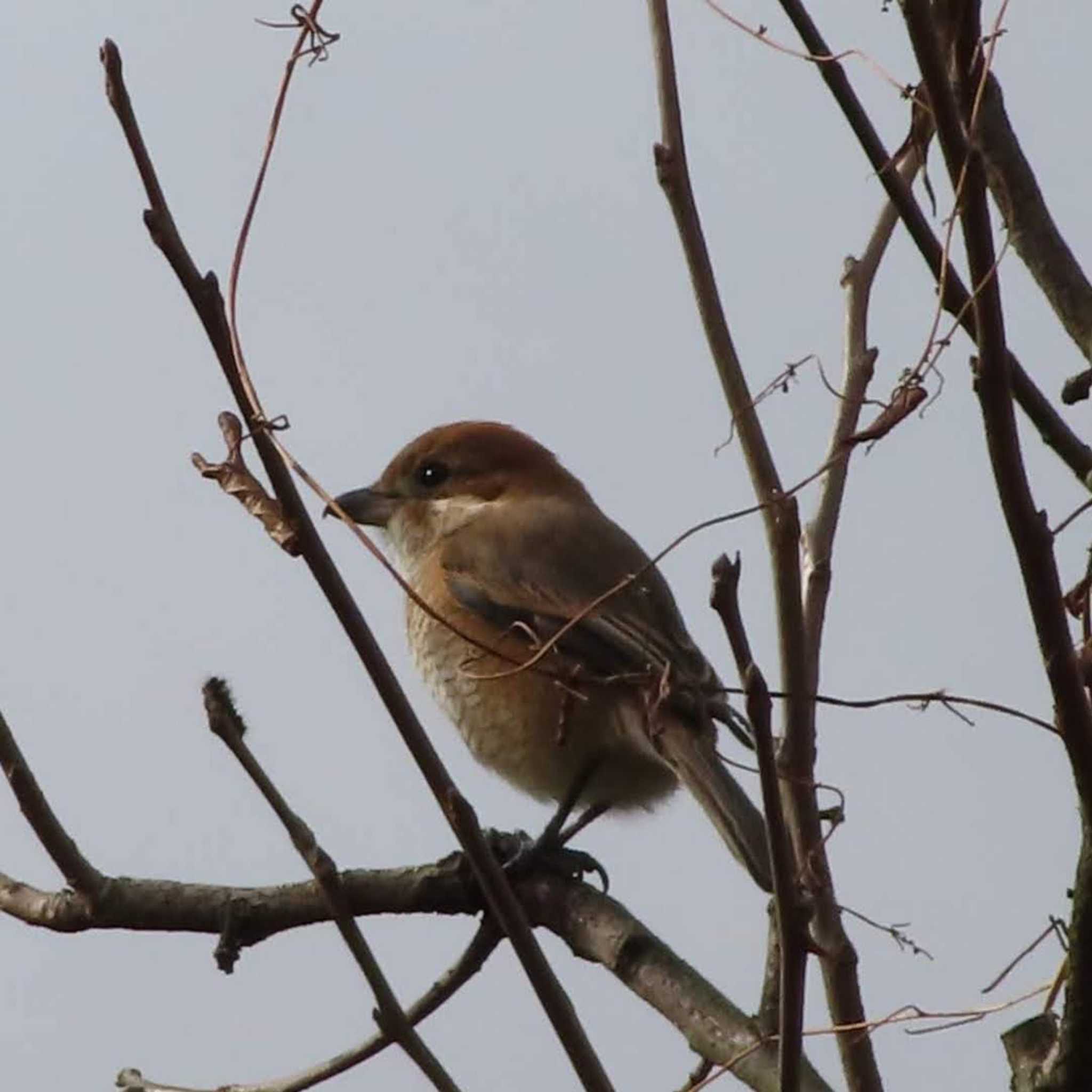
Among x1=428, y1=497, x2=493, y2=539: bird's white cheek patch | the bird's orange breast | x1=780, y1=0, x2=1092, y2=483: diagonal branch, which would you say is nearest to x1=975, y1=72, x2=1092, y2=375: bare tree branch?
x1=780, y1=0, x2=1092, y2=483: diagonal branch

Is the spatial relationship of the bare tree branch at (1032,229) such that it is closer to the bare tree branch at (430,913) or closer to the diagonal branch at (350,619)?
the bare tree branch at (430,913)

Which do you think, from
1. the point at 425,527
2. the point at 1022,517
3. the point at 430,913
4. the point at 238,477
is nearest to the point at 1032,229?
the point at 1022,517

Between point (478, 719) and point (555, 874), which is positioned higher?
point (478, 719)

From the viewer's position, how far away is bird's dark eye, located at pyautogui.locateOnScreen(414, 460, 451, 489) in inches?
175

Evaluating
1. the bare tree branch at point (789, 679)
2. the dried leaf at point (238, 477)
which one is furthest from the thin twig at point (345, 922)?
the bare tree branch at point (789, 679)

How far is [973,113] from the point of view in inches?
64.9

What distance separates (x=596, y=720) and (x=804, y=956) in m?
2.21

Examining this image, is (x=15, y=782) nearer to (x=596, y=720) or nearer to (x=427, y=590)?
(x=596, y=720)

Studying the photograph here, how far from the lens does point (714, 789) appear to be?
2.88m

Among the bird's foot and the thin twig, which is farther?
the bird's foot

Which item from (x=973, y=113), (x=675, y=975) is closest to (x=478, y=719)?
(x=675, y=975)

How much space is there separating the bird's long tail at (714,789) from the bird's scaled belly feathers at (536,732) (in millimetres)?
535

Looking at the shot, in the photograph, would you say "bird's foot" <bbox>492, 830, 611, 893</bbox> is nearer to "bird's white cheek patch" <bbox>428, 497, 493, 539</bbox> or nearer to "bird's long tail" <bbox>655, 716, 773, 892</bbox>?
"bird's long tail" <bbox>655, 716, 773, 892</bbox>

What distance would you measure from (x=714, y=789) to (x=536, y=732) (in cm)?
84
